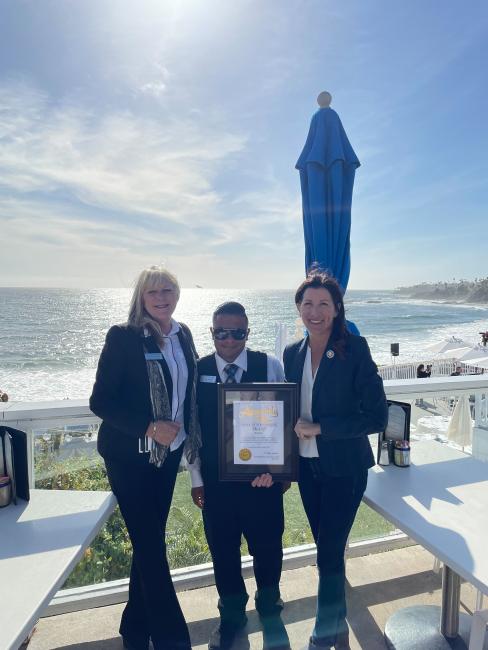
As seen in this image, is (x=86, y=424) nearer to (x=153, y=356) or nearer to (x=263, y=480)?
(x=153, y=356)

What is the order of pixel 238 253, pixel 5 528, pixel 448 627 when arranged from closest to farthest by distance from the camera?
pixel 5 528, pixel 448 627, pixel 238 253

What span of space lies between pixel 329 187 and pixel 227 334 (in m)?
1.61

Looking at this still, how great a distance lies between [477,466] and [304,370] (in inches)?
52.2

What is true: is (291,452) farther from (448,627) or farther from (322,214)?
(322,214)

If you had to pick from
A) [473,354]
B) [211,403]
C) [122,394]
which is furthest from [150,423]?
[473,354]

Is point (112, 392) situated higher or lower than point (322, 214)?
lower

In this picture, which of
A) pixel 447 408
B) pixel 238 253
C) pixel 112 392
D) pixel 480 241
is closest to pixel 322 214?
pixel 112 392

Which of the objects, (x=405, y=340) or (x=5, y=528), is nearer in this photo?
(x=5, y=528)

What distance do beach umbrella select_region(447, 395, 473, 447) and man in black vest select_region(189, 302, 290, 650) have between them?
7.17 feet

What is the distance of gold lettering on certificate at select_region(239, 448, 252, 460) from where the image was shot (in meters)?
A: 1.76

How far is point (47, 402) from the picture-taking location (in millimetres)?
2283

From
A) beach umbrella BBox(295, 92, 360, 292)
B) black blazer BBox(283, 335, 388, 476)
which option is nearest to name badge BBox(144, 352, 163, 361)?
black blazer BBox(283, 335, 388, 476)

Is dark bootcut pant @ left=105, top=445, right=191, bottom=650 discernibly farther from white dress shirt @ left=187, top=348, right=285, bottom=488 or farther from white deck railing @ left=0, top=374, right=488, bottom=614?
white deck railing @ left=0, top=374, right=488, bottom=614

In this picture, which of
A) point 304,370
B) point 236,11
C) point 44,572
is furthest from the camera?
point 236,11
